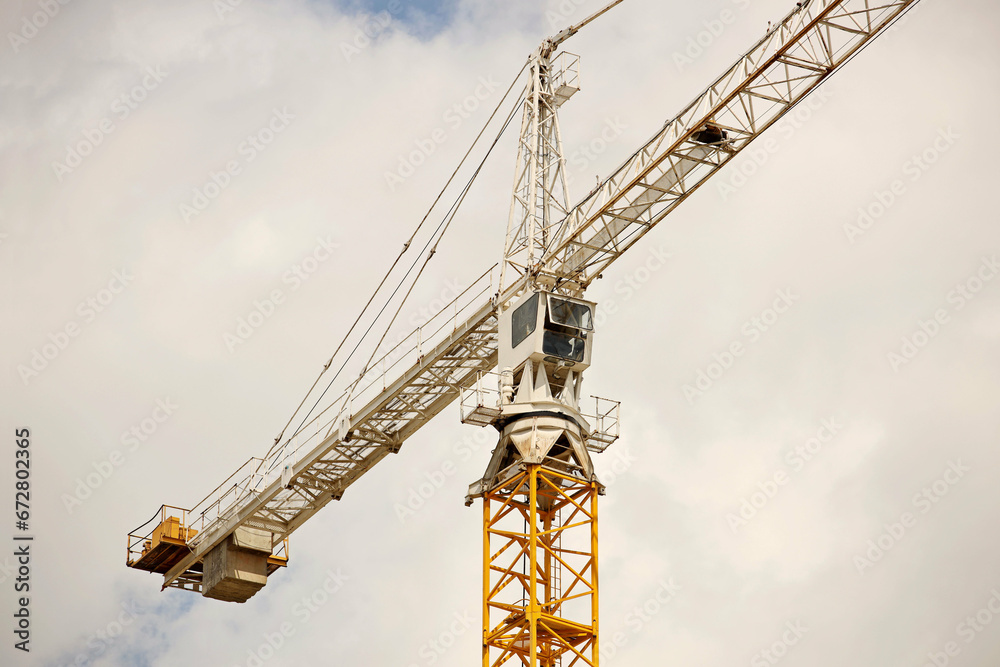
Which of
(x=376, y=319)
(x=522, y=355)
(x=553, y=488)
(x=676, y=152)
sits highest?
(x=376, y=319)

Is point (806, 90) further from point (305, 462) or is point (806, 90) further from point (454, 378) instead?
point (305, 462)

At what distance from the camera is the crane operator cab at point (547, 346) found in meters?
44.2

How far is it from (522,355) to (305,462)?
10736mm

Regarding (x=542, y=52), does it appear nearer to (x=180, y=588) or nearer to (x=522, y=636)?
(x=522, y=636)

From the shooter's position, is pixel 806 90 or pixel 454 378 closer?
pixel 806 90

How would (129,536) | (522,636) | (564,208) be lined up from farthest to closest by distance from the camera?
(129,536) → (564,208) → (522,636)

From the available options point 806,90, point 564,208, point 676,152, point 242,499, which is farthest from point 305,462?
point 806,90

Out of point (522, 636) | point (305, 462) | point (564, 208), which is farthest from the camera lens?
point (305, 462)

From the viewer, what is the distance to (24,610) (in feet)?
174

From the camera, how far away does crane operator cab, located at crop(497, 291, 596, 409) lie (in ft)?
145

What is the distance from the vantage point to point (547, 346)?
145 ft

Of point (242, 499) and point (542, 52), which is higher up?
point (542, 52)

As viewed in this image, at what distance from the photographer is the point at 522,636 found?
42594 mm

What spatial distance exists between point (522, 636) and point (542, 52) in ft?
54.7
